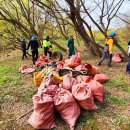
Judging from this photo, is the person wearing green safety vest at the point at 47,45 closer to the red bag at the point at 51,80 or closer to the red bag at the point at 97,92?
the red bag at the point at 51,80

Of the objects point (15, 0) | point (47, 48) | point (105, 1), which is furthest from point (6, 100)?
point (15, 0)

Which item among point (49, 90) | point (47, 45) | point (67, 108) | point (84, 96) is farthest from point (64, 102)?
point (47, 45)

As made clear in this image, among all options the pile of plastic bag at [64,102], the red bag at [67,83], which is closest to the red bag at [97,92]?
the pile of plastic bag at [64,102]

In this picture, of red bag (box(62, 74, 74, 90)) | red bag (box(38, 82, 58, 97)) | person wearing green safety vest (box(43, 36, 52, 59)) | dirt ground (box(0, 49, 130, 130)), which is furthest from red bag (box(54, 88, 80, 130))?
person wearing green safety vest (box(43, 36, 52, 59))

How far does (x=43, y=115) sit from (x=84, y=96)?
1.02 metres

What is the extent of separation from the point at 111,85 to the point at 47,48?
5893 mm

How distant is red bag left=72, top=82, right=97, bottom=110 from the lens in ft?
18.2

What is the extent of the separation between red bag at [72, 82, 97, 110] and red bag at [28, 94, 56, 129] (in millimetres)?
654

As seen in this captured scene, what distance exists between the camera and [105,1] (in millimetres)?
12781

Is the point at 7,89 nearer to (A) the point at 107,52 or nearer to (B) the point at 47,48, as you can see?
(A) the point at 107,52

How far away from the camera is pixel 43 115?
17.2 feet

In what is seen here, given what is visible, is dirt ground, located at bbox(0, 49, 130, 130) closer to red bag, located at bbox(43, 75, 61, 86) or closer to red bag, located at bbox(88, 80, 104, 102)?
red bag, located at bbox(88, 80, 104, 102)

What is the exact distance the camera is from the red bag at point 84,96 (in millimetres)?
5559

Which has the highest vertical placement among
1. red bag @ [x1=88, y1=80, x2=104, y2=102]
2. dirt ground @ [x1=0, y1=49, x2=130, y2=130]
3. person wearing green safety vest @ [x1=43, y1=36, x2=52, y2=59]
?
person wearing green safety vest @ [x1=43, y1=36, x2=52, y2=59]
